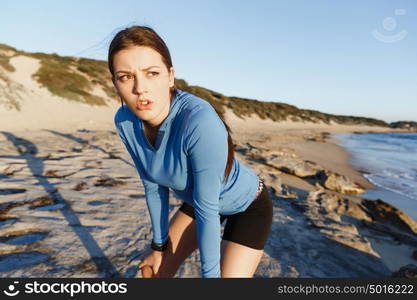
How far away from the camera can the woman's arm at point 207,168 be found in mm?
1295

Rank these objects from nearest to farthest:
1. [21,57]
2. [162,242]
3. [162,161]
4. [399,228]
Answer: [162,161] → [162,242] → [399,228] → [21,57]

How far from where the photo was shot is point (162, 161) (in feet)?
5.12

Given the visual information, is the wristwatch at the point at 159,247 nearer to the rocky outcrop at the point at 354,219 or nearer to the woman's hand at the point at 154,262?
the woman's hand at the point at 154,262

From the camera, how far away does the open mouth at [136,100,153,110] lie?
1.46m

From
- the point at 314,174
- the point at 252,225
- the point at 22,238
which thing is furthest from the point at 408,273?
the point at 314,174

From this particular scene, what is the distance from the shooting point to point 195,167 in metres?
1.35

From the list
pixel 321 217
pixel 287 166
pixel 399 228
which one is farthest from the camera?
pixel 287 166

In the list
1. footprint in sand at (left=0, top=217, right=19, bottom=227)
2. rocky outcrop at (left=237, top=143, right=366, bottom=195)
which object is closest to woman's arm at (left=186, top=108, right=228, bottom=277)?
footprint in sand at (left=0, top=217, right=19, bottom=227)

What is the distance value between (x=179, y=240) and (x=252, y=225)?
62 cm

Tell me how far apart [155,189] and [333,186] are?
20.6ft

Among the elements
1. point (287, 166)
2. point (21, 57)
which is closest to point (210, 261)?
point (287, 166)

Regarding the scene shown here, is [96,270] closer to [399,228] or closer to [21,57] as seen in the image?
[399,228]

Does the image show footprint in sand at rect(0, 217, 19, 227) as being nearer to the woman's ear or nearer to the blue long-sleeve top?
the blue long-sleeve top

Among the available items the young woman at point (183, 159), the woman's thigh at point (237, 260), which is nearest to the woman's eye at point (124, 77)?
the young woman at point (183, 159)
